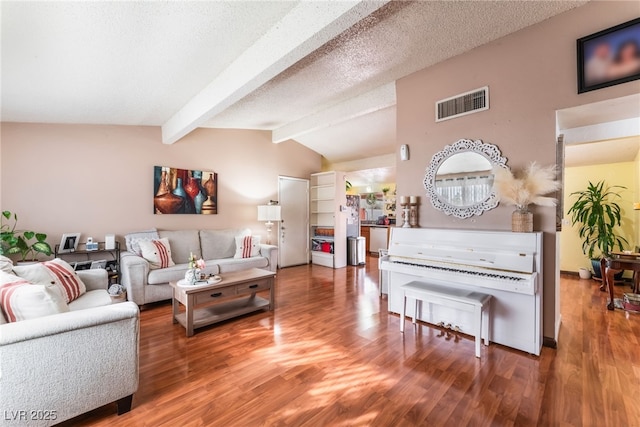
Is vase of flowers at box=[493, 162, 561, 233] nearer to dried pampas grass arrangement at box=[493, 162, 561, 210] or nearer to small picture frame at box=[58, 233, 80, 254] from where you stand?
dried pampas grass arrangement at box=[493, 162, 561, 210]

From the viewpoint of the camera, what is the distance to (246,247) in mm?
4695

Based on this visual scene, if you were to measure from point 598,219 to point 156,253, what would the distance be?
667 cm

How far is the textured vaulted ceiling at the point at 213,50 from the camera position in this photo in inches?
72.0

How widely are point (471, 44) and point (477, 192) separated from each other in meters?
1.44

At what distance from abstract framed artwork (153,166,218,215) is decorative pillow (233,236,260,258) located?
84 centimetres

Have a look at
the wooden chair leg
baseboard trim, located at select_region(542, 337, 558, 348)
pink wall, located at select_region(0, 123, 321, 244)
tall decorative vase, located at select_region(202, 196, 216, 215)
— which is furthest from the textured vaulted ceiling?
baseboard trim, located at select_region(542, 337, 558, 348)

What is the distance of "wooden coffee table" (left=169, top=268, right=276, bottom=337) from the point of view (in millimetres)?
2709

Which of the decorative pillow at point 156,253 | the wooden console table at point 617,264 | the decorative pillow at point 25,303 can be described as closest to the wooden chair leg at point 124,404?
the decorative pillow at point 25,303

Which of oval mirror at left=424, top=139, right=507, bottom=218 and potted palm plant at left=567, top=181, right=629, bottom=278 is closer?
oval mirror at left=424, top=139, right=507, bottom=218

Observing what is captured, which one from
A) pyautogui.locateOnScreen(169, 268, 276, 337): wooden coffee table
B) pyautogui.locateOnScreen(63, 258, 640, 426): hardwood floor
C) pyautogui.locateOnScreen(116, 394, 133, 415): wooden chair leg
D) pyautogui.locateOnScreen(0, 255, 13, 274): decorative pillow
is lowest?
pyautogui.locateOnScreen(63, 258, 640, 426): hardwood floor

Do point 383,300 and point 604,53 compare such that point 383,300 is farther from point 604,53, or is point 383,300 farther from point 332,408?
point 604,53

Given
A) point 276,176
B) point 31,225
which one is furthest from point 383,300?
point 31,225

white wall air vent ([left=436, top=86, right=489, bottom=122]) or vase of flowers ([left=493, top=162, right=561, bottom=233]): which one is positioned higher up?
white wall air vent ([left=436, top=86, right=489, bottom=122])

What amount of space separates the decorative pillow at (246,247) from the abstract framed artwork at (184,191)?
0.84 m
